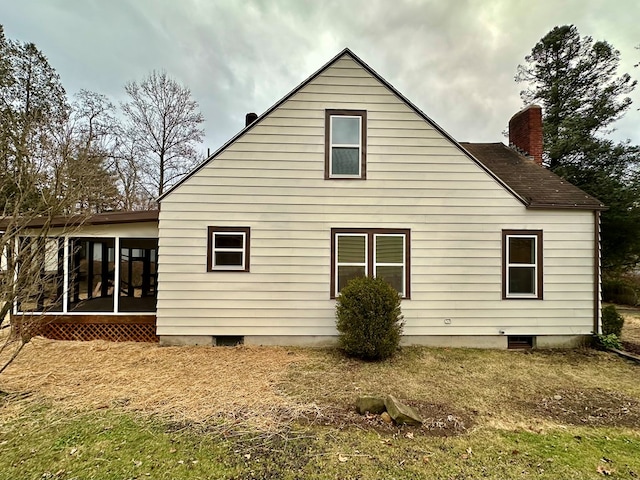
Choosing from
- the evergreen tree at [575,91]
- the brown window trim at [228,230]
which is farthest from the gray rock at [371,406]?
the evergreen tree at [575,91]

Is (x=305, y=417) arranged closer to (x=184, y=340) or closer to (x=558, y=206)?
(x=184, y=340)

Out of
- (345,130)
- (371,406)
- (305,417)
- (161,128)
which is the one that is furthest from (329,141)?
(161,128)

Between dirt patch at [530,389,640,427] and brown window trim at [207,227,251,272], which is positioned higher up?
brown window trim at [207,227,251,272]

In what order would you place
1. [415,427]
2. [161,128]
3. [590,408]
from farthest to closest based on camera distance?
[161,128] → [590,408] → [415,427]

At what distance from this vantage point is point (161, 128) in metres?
19.5

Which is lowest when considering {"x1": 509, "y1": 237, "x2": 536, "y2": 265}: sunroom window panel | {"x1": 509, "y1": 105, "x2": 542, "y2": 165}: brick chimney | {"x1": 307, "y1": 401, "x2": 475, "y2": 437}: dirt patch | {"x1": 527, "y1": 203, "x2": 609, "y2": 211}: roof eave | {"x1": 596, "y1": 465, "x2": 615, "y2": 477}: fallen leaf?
{"x1": 307, "y1": 401, "x2": 475, "y2": 437}: dirt patch

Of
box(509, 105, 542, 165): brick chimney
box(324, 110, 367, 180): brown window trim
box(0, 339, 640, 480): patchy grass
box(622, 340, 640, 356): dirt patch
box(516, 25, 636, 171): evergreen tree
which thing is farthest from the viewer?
box(516, 25, 636, 171): evergreen tree

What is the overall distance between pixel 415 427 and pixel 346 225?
428 cm

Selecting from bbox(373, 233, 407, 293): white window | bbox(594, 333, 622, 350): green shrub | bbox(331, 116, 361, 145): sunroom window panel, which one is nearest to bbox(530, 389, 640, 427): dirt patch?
bbox(594, 333, 622, 350): green shrub

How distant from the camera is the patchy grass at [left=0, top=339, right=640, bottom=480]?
292 centimetres

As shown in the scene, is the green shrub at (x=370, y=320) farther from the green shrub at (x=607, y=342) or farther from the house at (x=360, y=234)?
the green shrub at (x=607, y=342)

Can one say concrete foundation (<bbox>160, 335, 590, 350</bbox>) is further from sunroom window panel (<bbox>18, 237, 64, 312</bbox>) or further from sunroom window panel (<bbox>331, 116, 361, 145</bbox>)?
sunroom window panel (<bbox>331, 116, 361, 145</bbox>)

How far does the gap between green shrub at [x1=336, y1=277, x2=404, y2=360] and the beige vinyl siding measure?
37.1 inches

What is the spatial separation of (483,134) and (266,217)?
818 inches
